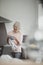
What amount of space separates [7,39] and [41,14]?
0.87ft

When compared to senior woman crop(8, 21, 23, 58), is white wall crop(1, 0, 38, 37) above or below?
above

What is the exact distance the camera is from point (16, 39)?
0.66 m

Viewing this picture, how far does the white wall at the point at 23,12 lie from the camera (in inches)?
25.1

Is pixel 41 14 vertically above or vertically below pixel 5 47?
above

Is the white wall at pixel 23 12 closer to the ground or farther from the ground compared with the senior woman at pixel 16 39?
farther from the ground

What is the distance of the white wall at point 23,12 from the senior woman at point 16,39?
0.03m

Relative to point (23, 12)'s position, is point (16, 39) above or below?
below

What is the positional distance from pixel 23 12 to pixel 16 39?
174 mm

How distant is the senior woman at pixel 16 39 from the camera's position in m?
0.64

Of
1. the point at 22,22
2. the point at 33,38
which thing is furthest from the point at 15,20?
the point at 33,38

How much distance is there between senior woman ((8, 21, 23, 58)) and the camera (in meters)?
0.64

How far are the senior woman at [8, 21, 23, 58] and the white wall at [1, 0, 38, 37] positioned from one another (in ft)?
0.09

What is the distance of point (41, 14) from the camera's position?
2.15 ft

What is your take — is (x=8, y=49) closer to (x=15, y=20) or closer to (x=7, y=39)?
(x=7, y=39)
